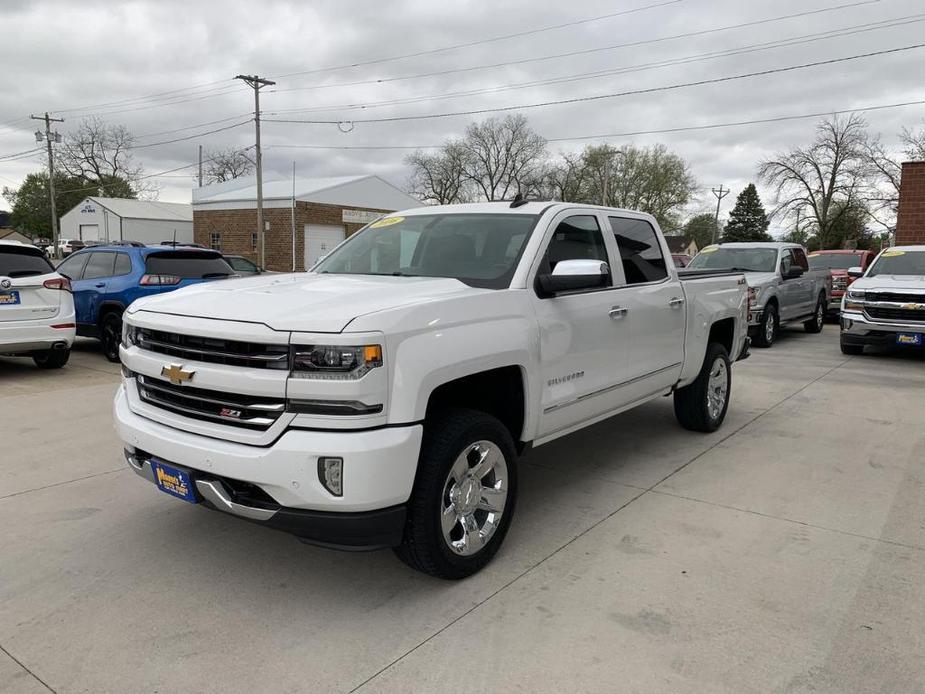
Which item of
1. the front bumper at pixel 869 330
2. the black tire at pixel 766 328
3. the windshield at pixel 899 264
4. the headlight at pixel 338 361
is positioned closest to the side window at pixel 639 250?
the headlight at pixel 338 361

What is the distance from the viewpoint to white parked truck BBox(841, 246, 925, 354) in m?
10.3

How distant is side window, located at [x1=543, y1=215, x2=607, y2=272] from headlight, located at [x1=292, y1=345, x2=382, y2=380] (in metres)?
1.59

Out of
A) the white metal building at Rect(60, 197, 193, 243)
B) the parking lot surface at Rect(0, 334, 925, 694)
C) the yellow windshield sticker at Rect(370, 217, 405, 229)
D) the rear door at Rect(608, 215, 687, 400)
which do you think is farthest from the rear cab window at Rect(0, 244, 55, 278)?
the white metal building at Rect(60, 197, 193, 243)

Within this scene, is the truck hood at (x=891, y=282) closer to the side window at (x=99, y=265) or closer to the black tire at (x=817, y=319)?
the black tire at (x=817, y=319)

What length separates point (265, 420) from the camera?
9.82ft

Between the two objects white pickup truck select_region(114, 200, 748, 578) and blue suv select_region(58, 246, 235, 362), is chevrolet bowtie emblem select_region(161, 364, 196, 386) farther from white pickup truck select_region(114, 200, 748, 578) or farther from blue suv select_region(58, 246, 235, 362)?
blue suv select_region(58, 246, 235, 362)

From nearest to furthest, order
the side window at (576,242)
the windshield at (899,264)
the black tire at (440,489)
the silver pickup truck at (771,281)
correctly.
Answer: the black tire at (440,489)
the side window at (576,242)
the windshield at (899,264)
the silver pickup truck at (771,281)

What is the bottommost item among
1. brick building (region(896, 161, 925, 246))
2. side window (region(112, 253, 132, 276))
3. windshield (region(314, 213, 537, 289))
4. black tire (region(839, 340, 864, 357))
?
black tire (region(839, 340, 864, 357))

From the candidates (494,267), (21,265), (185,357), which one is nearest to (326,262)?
(494,267)

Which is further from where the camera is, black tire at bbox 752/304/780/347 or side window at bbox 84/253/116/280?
black tire at bbox 752/304/780/347

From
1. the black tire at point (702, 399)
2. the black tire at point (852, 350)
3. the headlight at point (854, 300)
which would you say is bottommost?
the black tire at point (852, 350)

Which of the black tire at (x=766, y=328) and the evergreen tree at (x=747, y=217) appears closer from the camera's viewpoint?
the black tire at (x=766, y=328)

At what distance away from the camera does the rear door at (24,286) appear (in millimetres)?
8234

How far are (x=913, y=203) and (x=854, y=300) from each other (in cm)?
867
